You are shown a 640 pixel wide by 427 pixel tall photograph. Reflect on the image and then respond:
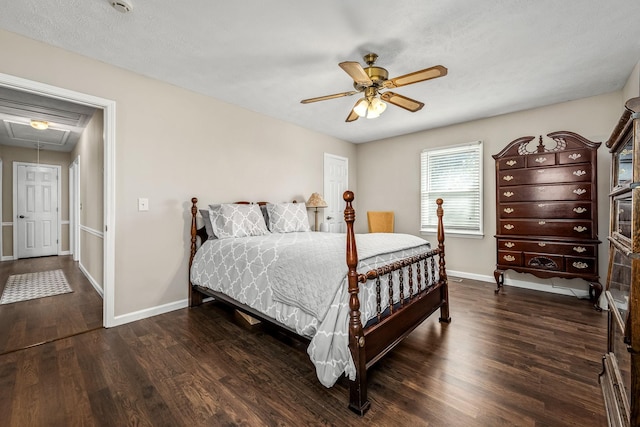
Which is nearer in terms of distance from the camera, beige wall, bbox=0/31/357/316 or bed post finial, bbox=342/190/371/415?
bed post finial, bbox=342/190/371/415

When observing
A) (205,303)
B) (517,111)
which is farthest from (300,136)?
(517,111)

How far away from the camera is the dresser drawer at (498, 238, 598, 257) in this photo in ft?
10.4

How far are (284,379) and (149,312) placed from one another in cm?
189

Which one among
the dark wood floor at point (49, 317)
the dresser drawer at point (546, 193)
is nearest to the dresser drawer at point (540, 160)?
the dresser drawer at point (546, 193)

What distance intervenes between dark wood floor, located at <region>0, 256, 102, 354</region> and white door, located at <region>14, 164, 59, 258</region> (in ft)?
8.33

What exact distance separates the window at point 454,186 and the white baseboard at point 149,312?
387 centimetres

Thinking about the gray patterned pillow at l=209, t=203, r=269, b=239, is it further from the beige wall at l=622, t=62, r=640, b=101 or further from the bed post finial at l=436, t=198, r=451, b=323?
the beige wall at l=622, t=62, r=640, b=101

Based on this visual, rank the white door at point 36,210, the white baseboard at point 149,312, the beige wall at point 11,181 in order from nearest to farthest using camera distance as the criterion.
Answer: the white baseboard at point 149,312 < the beige wall at point 11,181 < the white door at point 36,210

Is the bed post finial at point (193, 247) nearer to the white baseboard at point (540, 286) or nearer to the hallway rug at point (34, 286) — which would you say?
the hallway rug at point (34, 286)

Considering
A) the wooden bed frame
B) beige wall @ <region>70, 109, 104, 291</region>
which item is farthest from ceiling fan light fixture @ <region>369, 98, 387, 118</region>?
beige wall @ <region>70, 109, 104, 291</region>

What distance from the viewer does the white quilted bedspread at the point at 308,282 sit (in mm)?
1652

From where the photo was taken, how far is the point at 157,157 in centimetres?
301

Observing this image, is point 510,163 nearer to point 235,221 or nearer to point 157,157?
point 235,221

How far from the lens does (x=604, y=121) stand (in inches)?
133
